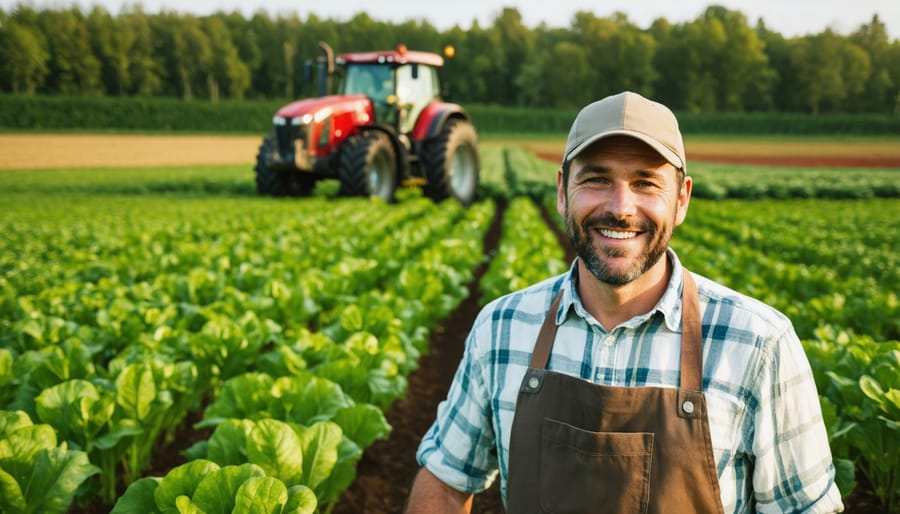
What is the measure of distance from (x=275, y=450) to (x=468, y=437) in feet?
2.39

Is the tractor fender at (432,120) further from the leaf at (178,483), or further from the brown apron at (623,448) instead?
the brown apron at (623,448)

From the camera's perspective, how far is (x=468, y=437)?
1.96 meters

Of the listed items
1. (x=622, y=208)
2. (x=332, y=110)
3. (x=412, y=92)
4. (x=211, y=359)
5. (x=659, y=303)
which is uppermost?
(x=412, y=92)

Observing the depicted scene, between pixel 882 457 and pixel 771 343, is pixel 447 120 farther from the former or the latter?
pixel 771 343

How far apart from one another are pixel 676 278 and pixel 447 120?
13514 mm

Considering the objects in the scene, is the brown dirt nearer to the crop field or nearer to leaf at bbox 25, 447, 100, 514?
the crop field

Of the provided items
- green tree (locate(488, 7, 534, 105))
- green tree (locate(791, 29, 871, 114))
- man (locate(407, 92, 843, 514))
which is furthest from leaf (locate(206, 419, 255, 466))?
green tree (locate(488, 7, 534, 105))

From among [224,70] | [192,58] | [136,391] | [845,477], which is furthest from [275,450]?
[192,58]

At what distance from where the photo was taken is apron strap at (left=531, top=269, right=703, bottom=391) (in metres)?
1.64

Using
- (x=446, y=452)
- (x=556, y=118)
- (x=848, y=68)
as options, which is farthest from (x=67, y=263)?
(x=848, y=68)

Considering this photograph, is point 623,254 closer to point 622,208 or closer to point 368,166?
point 622,208

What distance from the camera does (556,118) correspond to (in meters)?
62.5

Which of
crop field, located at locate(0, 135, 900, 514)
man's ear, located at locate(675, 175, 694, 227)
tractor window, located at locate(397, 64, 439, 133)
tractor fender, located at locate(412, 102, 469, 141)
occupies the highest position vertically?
tractor window, located at locate(397, 64, 439, 133)

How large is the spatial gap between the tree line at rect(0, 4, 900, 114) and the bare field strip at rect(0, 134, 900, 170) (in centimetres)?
1719
